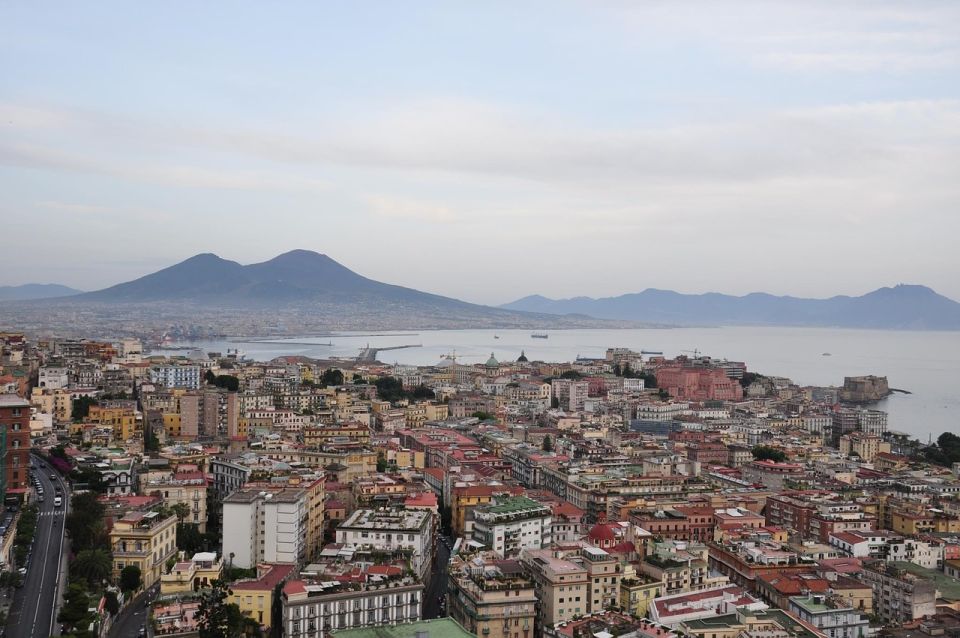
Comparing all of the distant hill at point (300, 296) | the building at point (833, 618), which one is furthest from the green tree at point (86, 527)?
the distant hill at point (300, 296)

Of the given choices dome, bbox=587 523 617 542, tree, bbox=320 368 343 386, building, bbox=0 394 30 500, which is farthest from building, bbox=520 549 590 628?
tree, bbox=320 368 343 386

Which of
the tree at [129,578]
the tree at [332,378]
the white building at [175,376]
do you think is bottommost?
the tree at [129,578]

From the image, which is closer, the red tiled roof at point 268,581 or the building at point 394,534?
the red tiled roof at point 268,581

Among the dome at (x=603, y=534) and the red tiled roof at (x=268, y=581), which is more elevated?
the dome at (x=603, y=534)

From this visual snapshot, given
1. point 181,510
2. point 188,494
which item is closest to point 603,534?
point 181,510

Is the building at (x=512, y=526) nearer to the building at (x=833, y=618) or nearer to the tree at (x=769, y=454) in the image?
the building at (x=833, y=618)

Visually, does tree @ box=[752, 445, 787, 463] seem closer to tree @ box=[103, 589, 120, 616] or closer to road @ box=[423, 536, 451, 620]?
road @ box=[423, 536, 451, 620]

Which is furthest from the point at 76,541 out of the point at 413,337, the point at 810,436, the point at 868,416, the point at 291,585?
the point at 413,337
